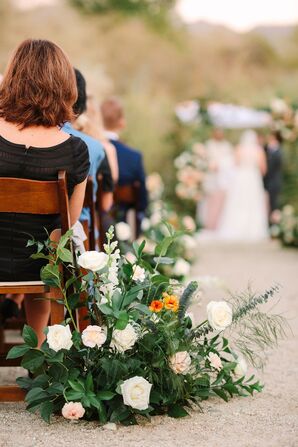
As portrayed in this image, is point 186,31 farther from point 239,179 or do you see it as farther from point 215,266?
point 215,266

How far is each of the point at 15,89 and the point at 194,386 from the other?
170 centimetres

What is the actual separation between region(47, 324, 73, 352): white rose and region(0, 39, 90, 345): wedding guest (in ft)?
1.35

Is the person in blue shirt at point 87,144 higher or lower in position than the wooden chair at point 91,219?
higher

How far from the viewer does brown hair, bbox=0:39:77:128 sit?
437cm

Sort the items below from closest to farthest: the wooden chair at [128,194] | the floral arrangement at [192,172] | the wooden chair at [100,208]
Answer: the wooden chair at [100,208]
the wooden chair at [128,194]
the floral arrangement at [192,172]

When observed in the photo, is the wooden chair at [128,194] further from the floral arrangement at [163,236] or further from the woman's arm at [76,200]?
the woman's arm at [76,200]

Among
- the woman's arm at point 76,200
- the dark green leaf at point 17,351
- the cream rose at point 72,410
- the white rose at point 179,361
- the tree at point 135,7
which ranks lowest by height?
the cream rose at point 72,410

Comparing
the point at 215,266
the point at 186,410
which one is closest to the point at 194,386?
the point at 186,410

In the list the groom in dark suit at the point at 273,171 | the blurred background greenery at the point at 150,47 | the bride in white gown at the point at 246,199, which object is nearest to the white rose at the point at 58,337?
the groom in dark suit at the point at 273,171

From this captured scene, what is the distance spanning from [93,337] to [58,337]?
0.16 m

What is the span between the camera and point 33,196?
13.7 ft

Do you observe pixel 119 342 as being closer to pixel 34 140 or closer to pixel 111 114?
pixel 34 140

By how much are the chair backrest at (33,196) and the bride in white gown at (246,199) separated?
16266 mm

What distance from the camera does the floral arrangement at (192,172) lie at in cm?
1526
